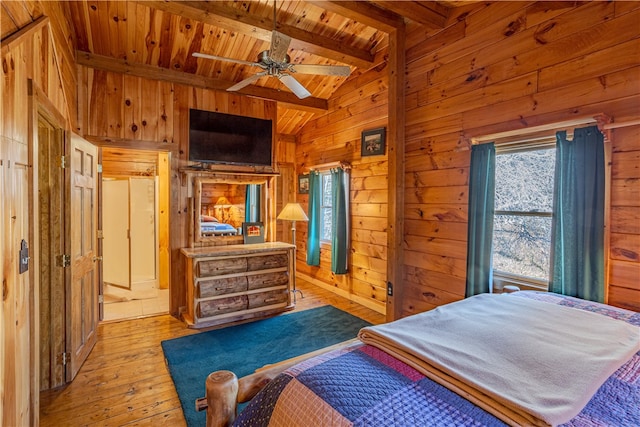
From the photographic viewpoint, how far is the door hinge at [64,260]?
94.7 inches

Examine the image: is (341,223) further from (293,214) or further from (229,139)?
(229,139)

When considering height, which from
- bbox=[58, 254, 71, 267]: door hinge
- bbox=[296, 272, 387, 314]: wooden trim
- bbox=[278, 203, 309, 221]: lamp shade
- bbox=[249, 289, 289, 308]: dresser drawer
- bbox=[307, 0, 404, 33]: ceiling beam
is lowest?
bbox=[296, 272, 387, 314]: wooden trim

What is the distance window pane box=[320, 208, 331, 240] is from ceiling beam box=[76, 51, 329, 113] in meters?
1.66

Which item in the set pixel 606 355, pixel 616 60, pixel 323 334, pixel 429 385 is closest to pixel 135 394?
pixel 323 334

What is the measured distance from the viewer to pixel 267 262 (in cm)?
392

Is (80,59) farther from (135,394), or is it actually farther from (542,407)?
(542,407)

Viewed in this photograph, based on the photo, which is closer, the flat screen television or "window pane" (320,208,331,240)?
→ the flat screen television

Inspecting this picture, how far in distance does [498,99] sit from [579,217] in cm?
108

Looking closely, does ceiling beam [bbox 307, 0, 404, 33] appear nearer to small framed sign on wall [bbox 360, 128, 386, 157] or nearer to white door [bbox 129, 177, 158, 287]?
small framed sign on wall [bbox 360, 128, 386, 157]

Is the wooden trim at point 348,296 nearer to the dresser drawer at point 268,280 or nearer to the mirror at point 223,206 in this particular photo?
Answer: the dresser drawer at point 268,280

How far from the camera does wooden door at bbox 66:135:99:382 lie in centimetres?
248

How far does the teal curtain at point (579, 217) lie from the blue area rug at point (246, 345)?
2019mm

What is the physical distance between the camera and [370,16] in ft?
9.77

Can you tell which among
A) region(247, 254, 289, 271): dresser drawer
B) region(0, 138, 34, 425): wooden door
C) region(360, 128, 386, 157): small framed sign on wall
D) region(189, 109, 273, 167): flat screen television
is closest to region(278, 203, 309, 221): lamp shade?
region(247, 254, 289, 271): dresser drawer
